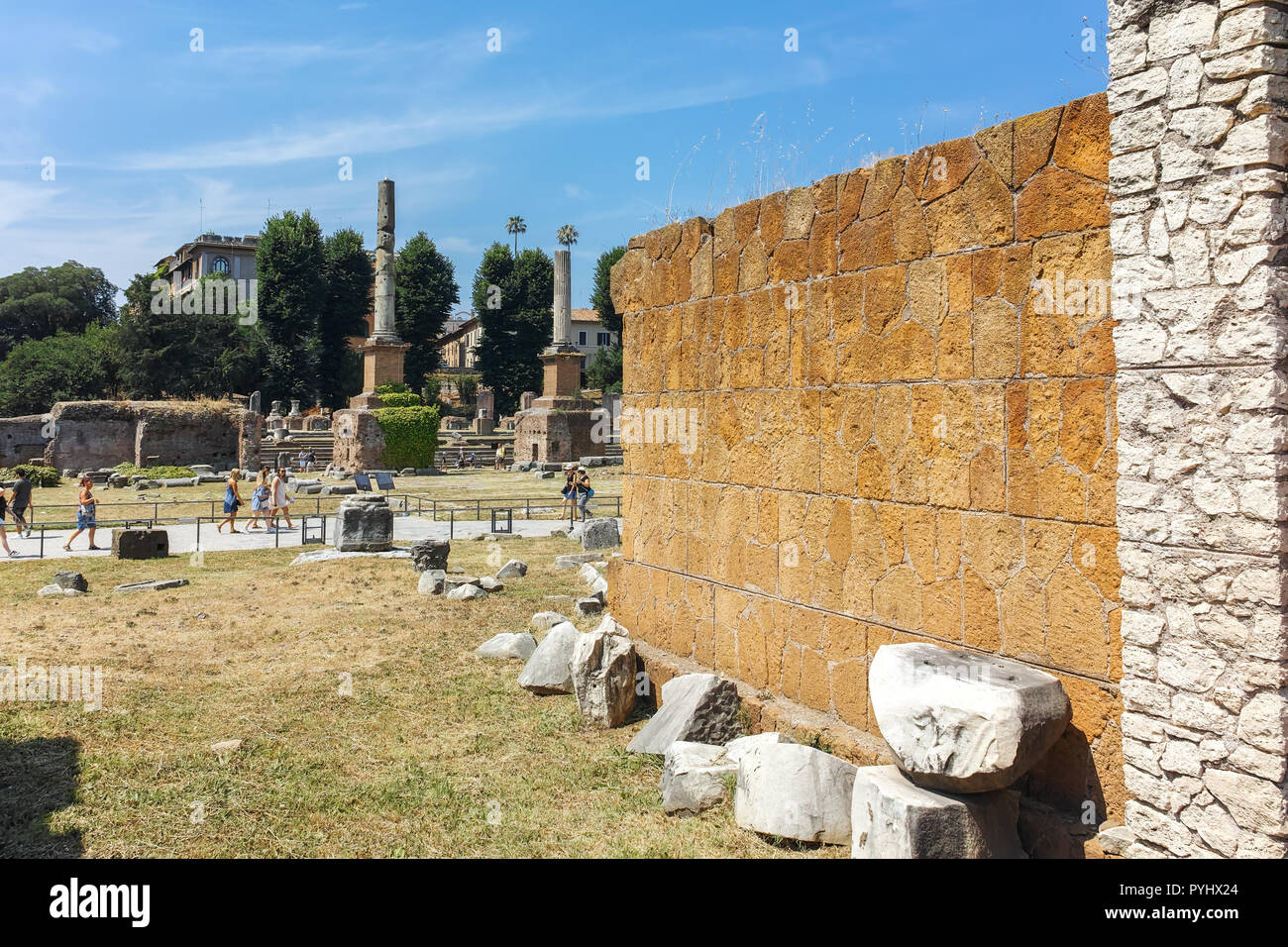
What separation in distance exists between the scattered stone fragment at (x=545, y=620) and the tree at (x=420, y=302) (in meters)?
46.9

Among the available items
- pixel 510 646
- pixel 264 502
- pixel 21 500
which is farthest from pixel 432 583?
pixel 21 500

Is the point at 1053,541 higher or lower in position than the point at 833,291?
lower

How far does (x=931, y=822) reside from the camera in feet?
12.3

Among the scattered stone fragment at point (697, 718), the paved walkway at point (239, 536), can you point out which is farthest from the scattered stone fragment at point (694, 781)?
the paved walkway at point (239, 536)

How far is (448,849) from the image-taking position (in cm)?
449

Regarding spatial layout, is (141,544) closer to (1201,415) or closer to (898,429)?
(898,429)

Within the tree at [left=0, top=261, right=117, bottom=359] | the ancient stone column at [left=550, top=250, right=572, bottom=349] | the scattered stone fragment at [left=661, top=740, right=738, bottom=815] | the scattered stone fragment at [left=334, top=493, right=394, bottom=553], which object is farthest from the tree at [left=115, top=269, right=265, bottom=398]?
the scattered stone fragment at [left=661, top=740, right=738, bottom=815]

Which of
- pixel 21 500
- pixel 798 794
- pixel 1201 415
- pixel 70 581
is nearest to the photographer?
pixel 1201 415

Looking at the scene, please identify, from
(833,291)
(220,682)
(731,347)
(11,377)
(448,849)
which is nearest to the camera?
(448,849)

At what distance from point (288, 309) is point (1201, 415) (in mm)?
51010

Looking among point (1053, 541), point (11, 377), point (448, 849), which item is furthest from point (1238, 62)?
point (11, 377)
